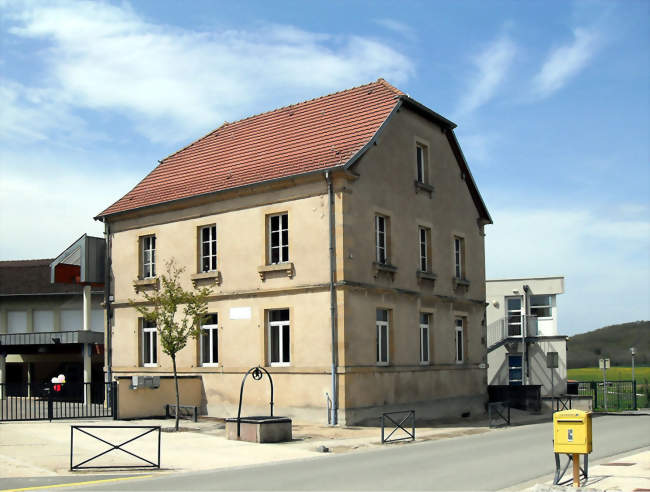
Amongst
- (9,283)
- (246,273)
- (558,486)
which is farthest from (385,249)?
(9,283)

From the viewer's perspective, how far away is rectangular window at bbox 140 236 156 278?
2873 centimetres

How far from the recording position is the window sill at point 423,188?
27.1 m

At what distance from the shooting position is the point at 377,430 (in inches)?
859

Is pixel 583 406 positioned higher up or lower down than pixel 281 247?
lower down

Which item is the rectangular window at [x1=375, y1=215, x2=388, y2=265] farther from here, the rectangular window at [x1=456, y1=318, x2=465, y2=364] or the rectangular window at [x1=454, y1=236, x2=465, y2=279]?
the rectangular window at [x1=456, y1=318, x2=465, y2=364]

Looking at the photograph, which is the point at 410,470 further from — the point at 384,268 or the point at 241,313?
the point at 241,313

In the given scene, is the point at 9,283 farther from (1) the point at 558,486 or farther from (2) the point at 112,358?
(1) the point at 558,486

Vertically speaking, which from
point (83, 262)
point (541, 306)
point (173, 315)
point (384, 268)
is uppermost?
point (83, 262)

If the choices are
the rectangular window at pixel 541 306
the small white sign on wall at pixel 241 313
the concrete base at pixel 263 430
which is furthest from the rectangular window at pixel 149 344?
the rectangular window at pixel 541 306

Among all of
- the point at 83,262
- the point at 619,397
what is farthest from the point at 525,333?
the point at 83,262

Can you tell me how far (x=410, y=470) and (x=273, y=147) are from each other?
15.6 meters

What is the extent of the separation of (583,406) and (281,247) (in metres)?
14.7

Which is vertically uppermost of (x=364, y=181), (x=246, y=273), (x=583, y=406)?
(x=364, y=181)

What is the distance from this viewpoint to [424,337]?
27.2m
